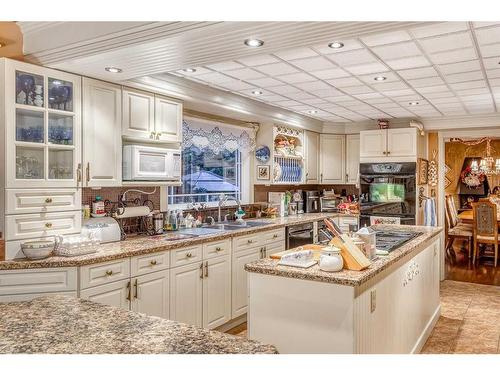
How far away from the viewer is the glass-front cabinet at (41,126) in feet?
9.31

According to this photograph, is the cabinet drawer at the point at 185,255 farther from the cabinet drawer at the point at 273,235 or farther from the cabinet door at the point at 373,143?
the cabinet door at the point at 373,143

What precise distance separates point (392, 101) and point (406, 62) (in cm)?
164

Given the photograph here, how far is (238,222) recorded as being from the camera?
5051 mm

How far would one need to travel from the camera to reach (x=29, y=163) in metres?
2.98

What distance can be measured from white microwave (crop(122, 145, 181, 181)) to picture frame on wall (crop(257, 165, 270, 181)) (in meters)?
1.78

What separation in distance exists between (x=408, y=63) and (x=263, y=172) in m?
2.60

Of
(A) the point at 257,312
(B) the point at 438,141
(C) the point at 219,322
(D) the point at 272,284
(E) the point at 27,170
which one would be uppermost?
(B) the point at 438,141

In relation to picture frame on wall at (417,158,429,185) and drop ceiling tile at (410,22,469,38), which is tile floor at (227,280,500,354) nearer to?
picture frame on wall at (417,158,429,185)

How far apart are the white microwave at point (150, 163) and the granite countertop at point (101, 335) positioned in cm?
201
